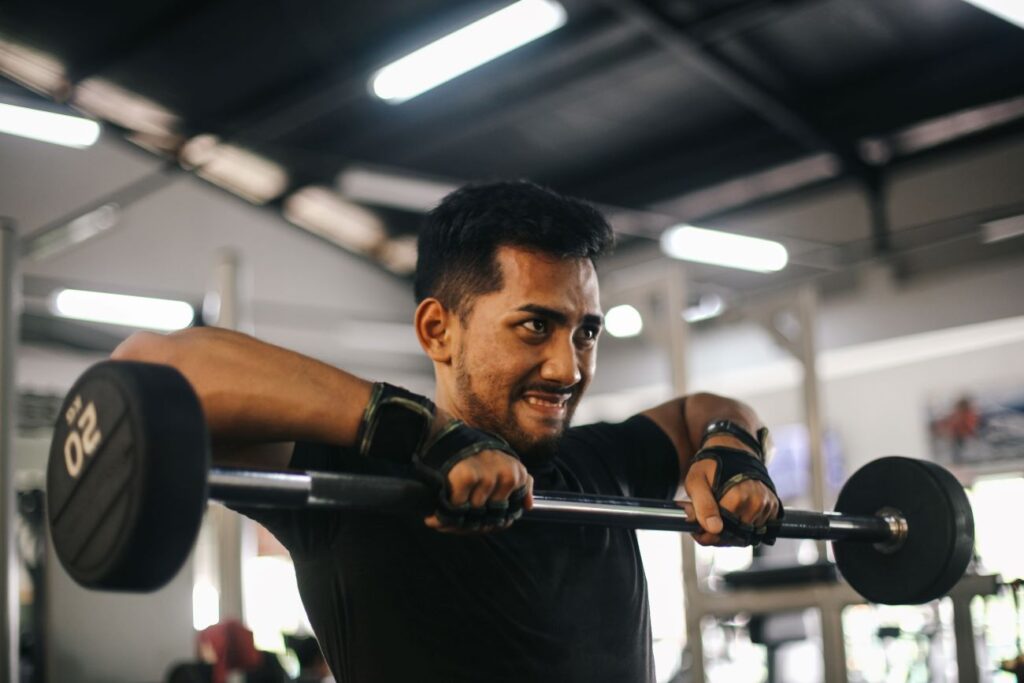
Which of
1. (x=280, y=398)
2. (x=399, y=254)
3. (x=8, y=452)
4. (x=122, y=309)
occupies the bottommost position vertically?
(x=280, y=398)

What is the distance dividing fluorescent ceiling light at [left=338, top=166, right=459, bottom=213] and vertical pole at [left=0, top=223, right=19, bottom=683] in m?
→ 5.83

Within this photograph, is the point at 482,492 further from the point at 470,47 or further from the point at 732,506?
the point at 470,47

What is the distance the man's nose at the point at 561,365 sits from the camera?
140 cm

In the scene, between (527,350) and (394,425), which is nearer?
(394,425)

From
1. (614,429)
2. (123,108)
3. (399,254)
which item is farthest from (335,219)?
(614,429)

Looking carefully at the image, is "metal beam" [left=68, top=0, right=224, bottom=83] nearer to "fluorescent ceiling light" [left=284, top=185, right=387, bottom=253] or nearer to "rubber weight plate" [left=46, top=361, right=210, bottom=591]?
"fluorescent ceiling light" [left=284, top=185, right=387, bottom=253]

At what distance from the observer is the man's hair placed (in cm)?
146

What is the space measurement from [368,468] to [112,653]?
5101mm

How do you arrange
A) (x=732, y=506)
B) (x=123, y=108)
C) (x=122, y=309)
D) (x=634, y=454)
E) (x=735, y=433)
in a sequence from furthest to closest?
(x=123, y=108), (x=122, y=309), (x=634, y=454), (x=735, y=433), (x=732, y=506)

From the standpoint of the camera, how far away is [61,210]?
877 centimetres

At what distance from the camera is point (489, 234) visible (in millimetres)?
1468

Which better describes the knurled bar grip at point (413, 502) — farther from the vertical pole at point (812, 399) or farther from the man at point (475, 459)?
the vertical pole at point (812, 399)

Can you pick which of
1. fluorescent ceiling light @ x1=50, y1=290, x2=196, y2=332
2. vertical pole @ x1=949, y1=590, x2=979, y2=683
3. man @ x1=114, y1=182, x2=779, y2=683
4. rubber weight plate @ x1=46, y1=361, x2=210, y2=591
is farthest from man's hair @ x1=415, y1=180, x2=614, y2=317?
fluorescent ceiling light @ x1=50, y1=290, x2=196, y2=332

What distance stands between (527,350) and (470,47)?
4.25 m
